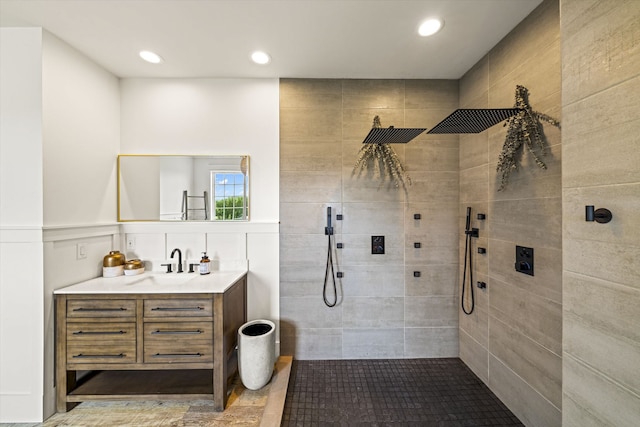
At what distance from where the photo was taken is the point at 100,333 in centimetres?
181

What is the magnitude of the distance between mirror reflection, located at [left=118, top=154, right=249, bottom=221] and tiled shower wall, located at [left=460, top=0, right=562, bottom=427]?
6.64ft

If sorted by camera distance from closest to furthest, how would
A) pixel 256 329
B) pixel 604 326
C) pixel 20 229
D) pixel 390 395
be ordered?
pixel 604 326 → pixel 20 229 → pixel 390 395 → pixel 256 329

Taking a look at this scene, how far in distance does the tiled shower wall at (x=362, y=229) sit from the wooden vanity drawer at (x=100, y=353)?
1161 millimetres

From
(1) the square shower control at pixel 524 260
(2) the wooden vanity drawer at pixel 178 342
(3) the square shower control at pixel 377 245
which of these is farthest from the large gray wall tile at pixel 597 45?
(2) the wooden vanity drawer at pixel 178 342

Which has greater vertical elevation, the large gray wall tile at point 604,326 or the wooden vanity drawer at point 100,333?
the large gray wall tile at point 604,326

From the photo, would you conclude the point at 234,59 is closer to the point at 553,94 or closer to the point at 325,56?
the point at 325,56

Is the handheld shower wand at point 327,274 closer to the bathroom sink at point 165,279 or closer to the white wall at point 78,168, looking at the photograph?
the white wall at point 78,168

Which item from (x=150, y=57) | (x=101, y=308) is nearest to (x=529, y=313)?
(x=101, y=308)

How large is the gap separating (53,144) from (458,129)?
2.85m

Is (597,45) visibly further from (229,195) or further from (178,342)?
(178,342)

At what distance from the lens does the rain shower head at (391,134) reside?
1.87 m

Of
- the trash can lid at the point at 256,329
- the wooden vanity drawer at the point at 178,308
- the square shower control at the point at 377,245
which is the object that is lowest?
the trash can lid at the point at 256,329

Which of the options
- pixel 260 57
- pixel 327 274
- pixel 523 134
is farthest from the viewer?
pixel 327 274

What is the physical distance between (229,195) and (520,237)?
2.29m
